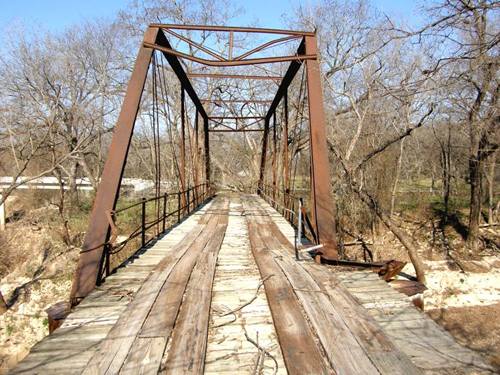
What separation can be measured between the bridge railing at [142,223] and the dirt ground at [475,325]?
28.9 feet

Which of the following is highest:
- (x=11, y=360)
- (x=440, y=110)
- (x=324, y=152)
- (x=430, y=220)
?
(x=440, y=110)

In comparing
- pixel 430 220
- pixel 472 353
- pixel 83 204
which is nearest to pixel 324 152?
pixel 472 353

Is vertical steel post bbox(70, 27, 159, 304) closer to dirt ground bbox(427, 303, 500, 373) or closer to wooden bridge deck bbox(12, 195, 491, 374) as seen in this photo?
wooden bridge deck bbox(12, 195, 491, 374)

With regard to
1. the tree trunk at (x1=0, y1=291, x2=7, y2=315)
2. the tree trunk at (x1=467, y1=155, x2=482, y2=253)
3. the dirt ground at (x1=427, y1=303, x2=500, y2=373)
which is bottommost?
the dirt ground at (x1=427, y1=303, x2=500, y2=373)

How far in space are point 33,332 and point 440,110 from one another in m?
18.4

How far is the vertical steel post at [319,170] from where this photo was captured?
5.10 meters

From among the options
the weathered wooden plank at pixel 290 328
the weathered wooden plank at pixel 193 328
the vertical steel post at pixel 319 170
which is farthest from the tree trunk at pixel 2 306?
the vertical steel post at pixel 319 170

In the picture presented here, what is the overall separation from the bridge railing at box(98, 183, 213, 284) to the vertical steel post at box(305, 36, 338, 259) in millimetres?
2874

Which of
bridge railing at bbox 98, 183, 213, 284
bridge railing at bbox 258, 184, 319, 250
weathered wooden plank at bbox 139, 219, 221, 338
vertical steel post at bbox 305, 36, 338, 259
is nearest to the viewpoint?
weathered wooden plank at bbox 139, 219, 221, 338

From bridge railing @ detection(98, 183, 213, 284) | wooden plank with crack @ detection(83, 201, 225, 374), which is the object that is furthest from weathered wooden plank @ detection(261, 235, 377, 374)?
bridge railing @ detection(98, 183, 213, 284)

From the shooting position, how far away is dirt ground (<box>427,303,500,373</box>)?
30.0ft

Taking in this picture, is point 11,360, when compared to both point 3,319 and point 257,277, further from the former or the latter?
point 257,277

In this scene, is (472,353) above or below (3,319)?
above

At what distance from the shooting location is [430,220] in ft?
61.1
